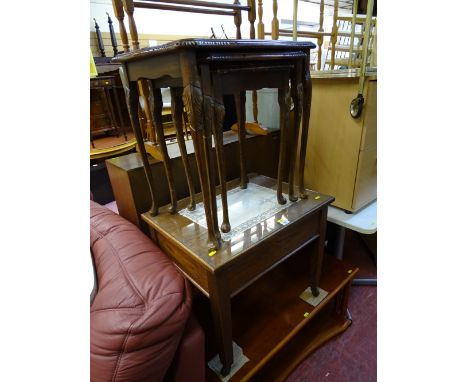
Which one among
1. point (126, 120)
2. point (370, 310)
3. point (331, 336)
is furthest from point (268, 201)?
point (126, 120)

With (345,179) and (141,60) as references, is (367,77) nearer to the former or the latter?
(345,179)

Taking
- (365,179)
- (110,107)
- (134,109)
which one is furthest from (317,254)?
(110,107)

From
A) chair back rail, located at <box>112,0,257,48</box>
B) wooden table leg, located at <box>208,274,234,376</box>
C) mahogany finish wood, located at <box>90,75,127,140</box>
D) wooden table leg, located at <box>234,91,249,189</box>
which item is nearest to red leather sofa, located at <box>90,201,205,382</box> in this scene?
wooden table leg, located at <box>208,274,234,376</box>

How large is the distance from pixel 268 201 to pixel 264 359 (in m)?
0.50

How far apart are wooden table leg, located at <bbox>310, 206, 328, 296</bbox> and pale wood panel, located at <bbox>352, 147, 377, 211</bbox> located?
0.26 m

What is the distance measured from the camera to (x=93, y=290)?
625 mm

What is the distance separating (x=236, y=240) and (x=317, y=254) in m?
0.41

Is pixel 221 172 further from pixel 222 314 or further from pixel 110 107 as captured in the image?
pixel 110 107

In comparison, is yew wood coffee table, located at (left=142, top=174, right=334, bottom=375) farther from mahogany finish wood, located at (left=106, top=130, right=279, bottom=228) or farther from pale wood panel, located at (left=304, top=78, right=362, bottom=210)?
pale wood panel, located at (left=304, top=78, right=362, bottom=210)

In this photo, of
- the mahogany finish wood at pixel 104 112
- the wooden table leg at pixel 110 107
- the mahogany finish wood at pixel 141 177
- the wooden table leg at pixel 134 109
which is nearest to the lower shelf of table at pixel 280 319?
the mahogany finish wood at pixel 141 177

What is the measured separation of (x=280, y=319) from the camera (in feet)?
3.19

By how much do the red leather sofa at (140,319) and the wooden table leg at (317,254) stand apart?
1.66 ft

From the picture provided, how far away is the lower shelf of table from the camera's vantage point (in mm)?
894

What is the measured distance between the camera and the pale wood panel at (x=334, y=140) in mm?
993
